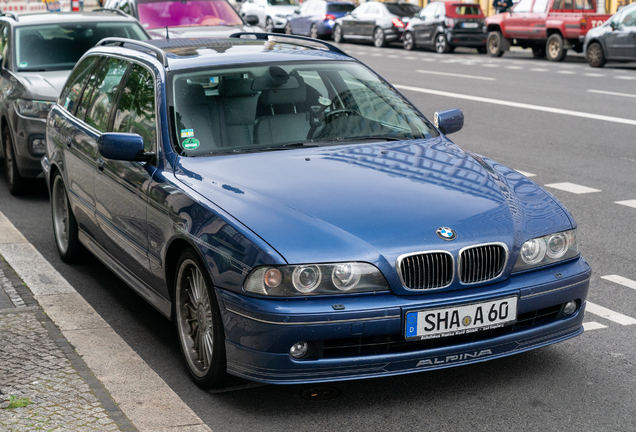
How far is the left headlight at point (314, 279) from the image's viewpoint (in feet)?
12.5

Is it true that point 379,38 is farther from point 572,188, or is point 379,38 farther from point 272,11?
point 572,188

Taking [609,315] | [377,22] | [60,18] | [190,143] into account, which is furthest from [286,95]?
[377,22]

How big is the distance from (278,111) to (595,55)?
62.8 feet

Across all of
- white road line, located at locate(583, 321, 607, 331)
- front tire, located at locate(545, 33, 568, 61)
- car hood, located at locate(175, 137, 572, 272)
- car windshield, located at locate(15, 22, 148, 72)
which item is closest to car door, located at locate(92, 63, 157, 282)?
car hood, located at locate(175, 137, 572, 272)

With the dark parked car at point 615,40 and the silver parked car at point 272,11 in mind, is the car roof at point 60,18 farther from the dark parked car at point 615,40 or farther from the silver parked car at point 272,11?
the silver parked car at point 272,11

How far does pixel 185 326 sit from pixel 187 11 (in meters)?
11.5

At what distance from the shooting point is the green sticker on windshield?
192 inches

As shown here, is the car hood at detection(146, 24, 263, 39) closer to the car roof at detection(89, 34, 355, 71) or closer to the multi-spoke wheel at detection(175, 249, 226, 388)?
the car roof at detection(89, 34, 355, 71)

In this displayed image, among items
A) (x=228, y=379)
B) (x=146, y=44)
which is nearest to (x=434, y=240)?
(x=228, y=379)

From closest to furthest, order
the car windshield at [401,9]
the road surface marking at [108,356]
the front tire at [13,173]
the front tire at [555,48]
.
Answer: the road surface marking at [108,356], the front tire at [13,173], the front tire at [555,48], the car windshield at [401,9]

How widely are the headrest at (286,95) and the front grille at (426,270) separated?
1.66m

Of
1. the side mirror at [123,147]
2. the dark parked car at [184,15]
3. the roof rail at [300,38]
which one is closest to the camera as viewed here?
the side mirror at [123,147]

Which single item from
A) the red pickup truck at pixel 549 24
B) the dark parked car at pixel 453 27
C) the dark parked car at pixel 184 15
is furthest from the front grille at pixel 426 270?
the dark parked car at pixel 453 27

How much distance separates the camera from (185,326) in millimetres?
4512
